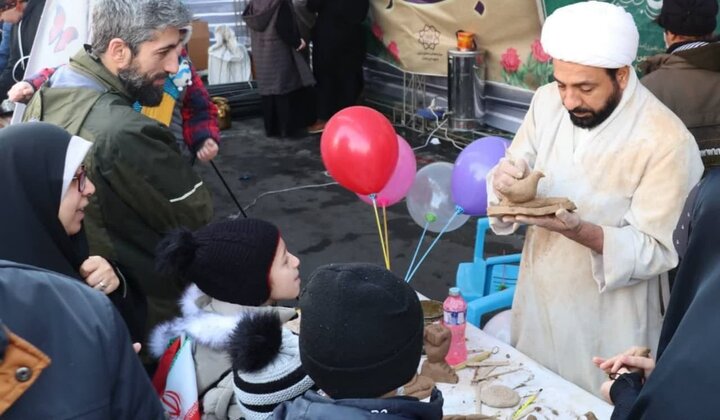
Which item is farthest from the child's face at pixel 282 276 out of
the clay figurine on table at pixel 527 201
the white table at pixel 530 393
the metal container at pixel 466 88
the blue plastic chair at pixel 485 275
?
the metal container at pixel 466 88

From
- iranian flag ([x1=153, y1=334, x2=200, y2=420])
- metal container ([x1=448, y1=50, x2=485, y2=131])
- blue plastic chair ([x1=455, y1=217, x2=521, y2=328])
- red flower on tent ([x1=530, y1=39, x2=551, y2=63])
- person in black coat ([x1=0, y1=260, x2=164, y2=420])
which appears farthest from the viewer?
metal container ([x1=448, y1=50, x2=485, y2=131])

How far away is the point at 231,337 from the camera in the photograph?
184 cm

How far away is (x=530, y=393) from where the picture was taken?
2.38 m

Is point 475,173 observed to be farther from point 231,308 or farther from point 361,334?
point 361,334

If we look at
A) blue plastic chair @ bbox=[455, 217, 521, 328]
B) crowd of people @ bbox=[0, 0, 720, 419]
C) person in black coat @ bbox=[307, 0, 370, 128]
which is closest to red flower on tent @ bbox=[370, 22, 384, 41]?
person in black coat @ bbox=[307, 0, 370, 128]

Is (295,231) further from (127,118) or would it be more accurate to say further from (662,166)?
(662,166)

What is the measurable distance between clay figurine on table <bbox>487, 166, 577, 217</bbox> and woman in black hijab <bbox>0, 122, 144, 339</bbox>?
4.23 feet

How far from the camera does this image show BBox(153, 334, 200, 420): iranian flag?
2008 millimetres

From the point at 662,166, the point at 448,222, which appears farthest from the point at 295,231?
the point at 662,166

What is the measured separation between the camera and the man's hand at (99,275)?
7.22ft

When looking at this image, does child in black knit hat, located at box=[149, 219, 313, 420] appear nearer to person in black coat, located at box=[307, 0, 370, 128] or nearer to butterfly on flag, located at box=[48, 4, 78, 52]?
butterfly on flag, located at box=[48, 4, 78, 52]

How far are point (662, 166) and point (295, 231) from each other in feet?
13.0

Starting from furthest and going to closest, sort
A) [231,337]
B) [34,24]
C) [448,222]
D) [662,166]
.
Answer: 1. [34,24]
2. [448,222]
3. [662,166]
4. [231,337]

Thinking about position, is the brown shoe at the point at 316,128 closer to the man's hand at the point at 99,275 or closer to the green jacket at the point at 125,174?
the green jacket at the point at 125,174
